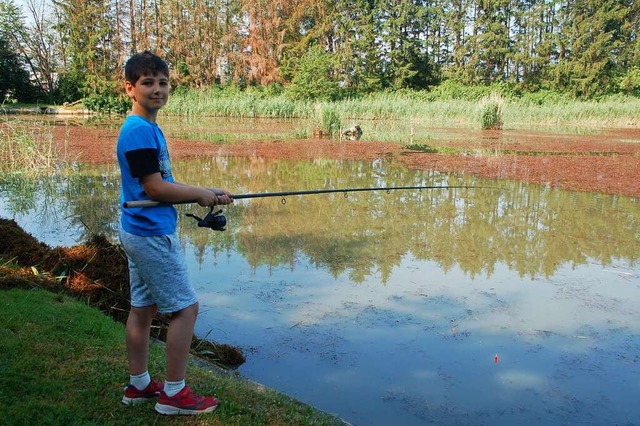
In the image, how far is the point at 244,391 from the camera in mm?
2785

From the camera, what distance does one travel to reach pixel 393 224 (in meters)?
7.26

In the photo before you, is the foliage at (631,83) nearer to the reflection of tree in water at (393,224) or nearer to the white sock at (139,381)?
the reflection of tree in water at (393,224)

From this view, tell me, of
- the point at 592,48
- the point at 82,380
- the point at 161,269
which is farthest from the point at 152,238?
the point at 592,48

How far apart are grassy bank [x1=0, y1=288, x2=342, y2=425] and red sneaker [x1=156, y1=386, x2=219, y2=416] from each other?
0.09 ft

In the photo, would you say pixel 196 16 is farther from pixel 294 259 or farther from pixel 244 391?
pixel 244 391

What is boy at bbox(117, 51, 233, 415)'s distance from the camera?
2246 mm

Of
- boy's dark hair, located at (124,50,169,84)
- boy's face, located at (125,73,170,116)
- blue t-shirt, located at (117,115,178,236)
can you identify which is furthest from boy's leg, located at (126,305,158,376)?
boy's dark hair, located at (124,50,169,84)

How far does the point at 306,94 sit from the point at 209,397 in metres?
34.4

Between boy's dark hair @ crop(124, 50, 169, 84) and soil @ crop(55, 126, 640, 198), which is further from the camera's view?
soil @ crop(55, 126, 640, 198)

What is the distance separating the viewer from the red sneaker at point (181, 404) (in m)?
2.37

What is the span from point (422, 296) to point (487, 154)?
1091 cm

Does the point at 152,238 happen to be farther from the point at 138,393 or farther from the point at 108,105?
the point at 108,105

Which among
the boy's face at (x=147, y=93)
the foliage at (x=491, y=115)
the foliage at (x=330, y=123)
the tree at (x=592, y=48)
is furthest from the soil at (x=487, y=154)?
the tree at (x=592, y=48)

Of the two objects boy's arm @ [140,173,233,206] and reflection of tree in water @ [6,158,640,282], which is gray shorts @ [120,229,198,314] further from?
reflection of tree in water @ [6,158,640,282]
